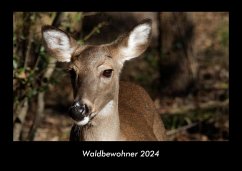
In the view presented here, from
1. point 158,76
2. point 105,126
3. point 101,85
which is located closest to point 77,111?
point 101,85

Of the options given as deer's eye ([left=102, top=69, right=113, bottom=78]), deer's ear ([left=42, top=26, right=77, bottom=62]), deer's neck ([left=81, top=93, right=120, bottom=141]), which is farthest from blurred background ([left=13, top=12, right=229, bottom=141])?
deer's neck ([left=81, top=93, right=120, bottom=141])

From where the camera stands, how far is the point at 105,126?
6.03 metres

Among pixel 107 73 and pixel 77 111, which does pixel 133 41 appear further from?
pixel 77 111

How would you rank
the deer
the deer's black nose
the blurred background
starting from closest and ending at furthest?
the deer's black nose, the deer, the blurred background

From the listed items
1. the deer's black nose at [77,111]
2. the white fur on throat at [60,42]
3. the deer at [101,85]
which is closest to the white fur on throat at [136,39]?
the deer at [101,85]

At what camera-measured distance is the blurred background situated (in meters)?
7.90

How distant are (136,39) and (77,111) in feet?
4.42

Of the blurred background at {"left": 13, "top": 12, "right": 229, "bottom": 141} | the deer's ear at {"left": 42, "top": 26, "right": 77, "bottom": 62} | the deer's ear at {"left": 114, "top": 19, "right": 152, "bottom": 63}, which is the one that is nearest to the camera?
the deer's ear at {"left": 114, "top": 19, "right": 152, "bottom": 63}

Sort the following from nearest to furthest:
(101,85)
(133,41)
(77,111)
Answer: (77,111)
(101,85)
(133,41)

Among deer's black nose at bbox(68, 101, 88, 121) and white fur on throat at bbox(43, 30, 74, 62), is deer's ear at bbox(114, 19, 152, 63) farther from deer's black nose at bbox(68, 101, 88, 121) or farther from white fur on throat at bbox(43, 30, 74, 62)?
deer's black nose at bbox(68, 101, 88, 121)

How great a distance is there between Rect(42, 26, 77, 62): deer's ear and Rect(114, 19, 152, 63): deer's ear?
49cm
